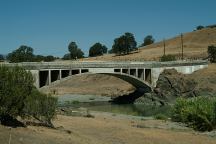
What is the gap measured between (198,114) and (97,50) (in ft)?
457

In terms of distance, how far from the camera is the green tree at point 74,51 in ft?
561

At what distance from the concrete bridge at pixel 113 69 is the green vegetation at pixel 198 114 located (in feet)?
69.4

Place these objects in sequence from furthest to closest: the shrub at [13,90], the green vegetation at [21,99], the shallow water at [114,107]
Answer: the shallow water at [114,107] < the green vegetation at [21,99] < the shrub at [13,90]

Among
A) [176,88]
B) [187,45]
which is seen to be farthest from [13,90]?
[187,45]

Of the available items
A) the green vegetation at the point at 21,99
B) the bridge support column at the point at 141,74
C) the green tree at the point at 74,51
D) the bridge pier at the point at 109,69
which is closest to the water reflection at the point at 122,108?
the bridge pier at the point at 109,69

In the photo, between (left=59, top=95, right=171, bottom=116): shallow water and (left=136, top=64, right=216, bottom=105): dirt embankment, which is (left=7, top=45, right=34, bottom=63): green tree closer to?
(left=59, top=95, right=171, bottom=116): shallow water

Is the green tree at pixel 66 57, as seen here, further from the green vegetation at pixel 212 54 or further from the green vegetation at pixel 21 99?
the green vegetation at pixel 21 99

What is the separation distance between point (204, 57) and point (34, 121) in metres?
108

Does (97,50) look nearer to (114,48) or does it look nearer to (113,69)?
(114,48)

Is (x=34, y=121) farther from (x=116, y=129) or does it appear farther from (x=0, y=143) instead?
(x=0, y=143)

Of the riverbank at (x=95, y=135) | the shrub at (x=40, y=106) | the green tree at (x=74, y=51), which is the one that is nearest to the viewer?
the riverbank at (x=95, y=135)

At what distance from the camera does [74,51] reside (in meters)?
174

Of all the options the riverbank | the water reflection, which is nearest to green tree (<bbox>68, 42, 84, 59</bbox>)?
the water reflection

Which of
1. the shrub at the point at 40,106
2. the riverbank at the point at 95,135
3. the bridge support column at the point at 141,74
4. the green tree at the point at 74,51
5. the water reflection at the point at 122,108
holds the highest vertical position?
the green tree at the point at 74,51
